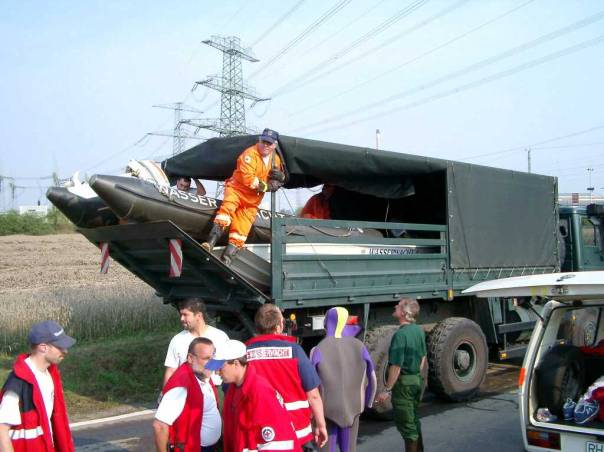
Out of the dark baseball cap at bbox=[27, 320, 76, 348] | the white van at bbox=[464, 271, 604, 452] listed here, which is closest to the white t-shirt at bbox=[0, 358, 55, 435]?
the dark baseball cap at bbox=[27, 320, 76, 348]

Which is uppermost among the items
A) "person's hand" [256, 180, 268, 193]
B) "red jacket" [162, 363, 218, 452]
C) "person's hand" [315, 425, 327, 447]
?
"person's hand" [256, 180, 268, 193]

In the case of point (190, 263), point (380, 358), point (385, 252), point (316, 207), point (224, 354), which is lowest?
point (380, 358)

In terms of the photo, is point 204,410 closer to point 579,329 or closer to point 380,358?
point 380,358

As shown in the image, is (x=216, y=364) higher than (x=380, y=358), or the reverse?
(x=216, y=364)

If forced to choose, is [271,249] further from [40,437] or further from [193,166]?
[40,437]

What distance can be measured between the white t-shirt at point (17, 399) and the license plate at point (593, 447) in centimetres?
329

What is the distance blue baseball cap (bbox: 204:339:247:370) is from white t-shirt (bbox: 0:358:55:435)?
1011mm

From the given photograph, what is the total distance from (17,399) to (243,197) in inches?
129

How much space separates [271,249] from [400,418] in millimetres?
1974

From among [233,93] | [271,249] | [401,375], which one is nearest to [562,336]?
[401,375]

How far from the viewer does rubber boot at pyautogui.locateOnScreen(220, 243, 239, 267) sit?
5980 millimetres

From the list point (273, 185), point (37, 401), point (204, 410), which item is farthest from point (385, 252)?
point (37, 401)

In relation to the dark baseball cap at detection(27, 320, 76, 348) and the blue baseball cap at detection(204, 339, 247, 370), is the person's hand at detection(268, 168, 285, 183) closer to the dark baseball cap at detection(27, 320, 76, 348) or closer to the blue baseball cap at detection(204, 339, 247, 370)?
Answer: the dark baseball cap at detection(27, 320, 76, 348)

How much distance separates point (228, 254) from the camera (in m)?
5.98
